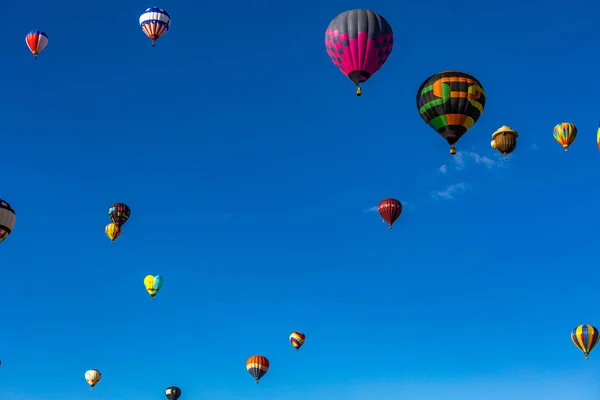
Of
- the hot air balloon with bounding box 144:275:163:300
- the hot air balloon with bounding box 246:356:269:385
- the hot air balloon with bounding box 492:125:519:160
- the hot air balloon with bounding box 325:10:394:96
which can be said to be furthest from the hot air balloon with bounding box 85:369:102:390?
the hot air balloon with bounding box 325:10:394:96

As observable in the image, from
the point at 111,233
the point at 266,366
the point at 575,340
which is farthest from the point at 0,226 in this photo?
the point at 575,340

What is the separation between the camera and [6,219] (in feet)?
176

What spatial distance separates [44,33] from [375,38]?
40465mm

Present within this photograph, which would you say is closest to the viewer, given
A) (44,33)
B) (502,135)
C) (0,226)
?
(0,226)

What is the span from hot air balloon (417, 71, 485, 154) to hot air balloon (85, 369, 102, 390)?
6203 cm

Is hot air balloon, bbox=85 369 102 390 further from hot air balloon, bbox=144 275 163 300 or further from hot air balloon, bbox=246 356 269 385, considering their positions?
hot air balloon, bbox=246 356 269 385

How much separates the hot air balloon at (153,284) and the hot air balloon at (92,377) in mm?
16499

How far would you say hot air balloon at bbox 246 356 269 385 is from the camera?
83.4 m

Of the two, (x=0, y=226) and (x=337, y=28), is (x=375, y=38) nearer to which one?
(x=337, y=28)

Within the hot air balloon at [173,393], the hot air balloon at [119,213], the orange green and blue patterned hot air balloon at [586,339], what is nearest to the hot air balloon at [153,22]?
the hot air balloon at [119,213]

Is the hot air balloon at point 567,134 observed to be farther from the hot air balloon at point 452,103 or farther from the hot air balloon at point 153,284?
the hot air balloon at point 153,284

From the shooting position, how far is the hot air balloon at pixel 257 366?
83.4 m

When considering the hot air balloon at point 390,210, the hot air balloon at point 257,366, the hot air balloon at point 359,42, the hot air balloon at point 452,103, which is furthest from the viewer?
the hot air balloon at point 257,366

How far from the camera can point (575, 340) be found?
77062 millimetres
